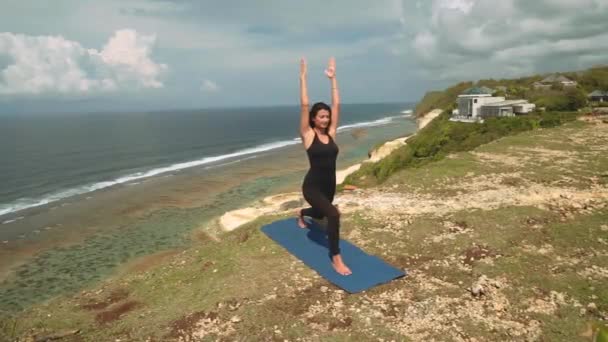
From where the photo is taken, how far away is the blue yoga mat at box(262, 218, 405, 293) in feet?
21.8

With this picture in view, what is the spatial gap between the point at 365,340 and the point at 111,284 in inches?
240

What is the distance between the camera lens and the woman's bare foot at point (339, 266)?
6877 millimetres

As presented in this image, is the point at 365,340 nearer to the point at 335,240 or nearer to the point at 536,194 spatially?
the point at 335,240

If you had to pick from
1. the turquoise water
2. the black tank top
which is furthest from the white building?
the black tank top

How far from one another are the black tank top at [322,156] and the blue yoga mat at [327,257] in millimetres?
1810

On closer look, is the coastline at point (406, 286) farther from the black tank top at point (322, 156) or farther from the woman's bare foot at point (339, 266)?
the black tank top at point (322, 156)

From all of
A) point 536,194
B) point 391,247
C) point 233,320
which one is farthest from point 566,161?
point 233,320

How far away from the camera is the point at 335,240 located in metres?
6.71

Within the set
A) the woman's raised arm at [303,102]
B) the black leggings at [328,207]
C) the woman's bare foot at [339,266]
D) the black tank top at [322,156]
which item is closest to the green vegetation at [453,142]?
the woman's bare foot at [339,266]

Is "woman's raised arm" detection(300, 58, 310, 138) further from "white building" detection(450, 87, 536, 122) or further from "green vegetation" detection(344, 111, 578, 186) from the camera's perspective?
"white building" detection(450, 87, 536, 122)

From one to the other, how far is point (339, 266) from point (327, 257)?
0.59 metres

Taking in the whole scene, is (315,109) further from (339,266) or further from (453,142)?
(453,142)

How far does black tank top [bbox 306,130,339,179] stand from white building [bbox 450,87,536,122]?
4263 cm

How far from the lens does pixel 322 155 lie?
6.46 metres
